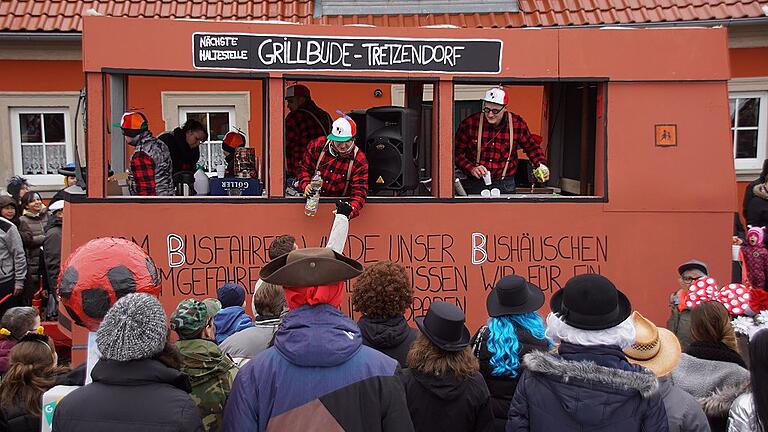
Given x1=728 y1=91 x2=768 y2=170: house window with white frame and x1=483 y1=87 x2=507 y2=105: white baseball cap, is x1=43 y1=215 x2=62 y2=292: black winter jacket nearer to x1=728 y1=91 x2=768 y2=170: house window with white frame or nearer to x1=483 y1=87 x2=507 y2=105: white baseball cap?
x1=483 y1=87 x2=507 y2=105: white baseball cap

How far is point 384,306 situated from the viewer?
138 inches

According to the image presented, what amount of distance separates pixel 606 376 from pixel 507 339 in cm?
76

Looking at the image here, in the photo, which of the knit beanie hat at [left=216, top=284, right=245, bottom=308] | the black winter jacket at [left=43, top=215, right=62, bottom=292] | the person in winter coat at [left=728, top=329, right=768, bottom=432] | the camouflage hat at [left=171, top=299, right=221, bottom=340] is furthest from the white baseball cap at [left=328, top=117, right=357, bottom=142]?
the black winter jacket at [left=43, top=215, right=62, bottom=292]

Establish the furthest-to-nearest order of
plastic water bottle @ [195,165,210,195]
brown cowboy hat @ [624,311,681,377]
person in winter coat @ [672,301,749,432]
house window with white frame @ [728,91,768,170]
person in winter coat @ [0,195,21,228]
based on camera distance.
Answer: house window with white frame @ [728,91,768,170]
person in winter coat @ [0,195,21,228]
plastic water bottle @ [195,165,210,195]
person in winter coat @ [672,301,749,432]
brown cowboy hat @ [624,311,681,377]

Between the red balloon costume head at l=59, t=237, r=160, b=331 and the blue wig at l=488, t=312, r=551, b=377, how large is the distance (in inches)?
59.4

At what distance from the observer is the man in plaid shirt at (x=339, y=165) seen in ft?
20.1

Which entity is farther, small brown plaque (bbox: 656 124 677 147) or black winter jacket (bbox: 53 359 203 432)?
small brown plaque (bbox: 656 124 677 147)

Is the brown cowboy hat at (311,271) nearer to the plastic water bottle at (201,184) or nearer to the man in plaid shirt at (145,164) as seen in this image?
the man in plaid shirt at (145,164)

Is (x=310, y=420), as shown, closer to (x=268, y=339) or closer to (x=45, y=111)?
(x=268, y=339)

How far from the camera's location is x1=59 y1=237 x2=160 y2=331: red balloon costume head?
113 inches

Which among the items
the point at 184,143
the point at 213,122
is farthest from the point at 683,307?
the point at 213,122

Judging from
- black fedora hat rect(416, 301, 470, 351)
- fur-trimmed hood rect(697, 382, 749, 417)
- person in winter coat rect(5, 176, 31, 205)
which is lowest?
fur-trimmed hood rect(697, 382, 749, 417)

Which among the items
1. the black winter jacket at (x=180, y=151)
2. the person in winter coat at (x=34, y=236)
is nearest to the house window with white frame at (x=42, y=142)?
the person in winter coat at (x=34, y=236)

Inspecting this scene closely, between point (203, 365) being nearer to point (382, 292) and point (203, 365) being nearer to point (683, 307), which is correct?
point (382, 292)
